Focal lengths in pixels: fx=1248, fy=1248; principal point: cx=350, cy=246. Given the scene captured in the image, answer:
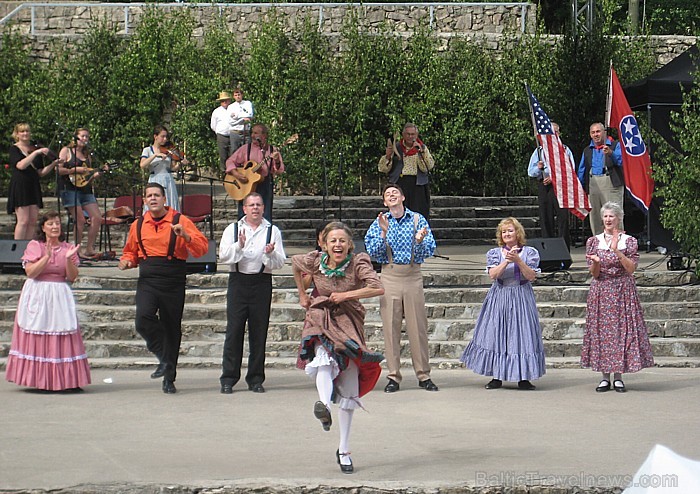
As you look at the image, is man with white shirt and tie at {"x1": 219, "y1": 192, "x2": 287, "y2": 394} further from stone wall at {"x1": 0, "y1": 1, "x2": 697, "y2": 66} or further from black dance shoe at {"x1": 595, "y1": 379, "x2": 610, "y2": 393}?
stone wall at {"x1": 0, "y1": 1, "x2": 697, "y2": 66}

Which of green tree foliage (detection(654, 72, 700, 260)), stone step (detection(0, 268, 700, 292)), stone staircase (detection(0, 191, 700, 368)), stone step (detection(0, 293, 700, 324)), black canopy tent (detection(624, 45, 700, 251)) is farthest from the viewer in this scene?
black canopy tent (detection(624, 45, 700, 251))

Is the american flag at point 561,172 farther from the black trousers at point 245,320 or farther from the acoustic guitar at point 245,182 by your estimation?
the black trousers at point 245,320

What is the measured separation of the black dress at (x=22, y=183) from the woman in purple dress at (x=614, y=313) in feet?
22.4

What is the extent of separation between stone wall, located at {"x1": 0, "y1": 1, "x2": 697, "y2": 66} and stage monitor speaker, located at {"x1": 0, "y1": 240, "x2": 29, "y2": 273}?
1005 cm

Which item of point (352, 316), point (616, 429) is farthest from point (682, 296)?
point (352, 316)

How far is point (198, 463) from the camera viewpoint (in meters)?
7.29

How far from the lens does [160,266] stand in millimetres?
10016

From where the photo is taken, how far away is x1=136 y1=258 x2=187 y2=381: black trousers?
32.8 feet

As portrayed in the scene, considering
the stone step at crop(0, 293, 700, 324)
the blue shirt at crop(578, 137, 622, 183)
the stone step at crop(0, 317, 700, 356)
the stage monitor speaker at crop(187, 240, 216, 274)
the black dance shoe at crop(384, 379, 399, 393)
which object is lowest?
the black dance shoe at crop(384, 379, 399, 393)

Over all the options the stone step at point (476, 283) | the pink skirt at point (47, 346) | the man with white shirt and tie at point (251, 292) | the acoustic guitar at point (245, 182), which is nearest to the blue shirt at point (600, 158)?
the stone step at point (476, 283)

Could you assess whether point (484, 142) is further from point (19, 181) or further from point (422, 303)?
point (422, 303)

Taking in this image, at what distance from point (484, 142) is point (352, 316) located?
13847mm

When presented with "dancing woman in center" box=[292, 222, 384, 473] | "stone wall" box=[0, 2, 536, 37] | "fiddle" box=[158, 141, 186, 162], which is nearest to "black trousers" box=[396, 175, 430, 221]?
"fiddle" box=[158, 141, 186, 162]

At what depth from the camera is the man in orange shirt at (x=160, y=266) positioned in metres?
9.98
